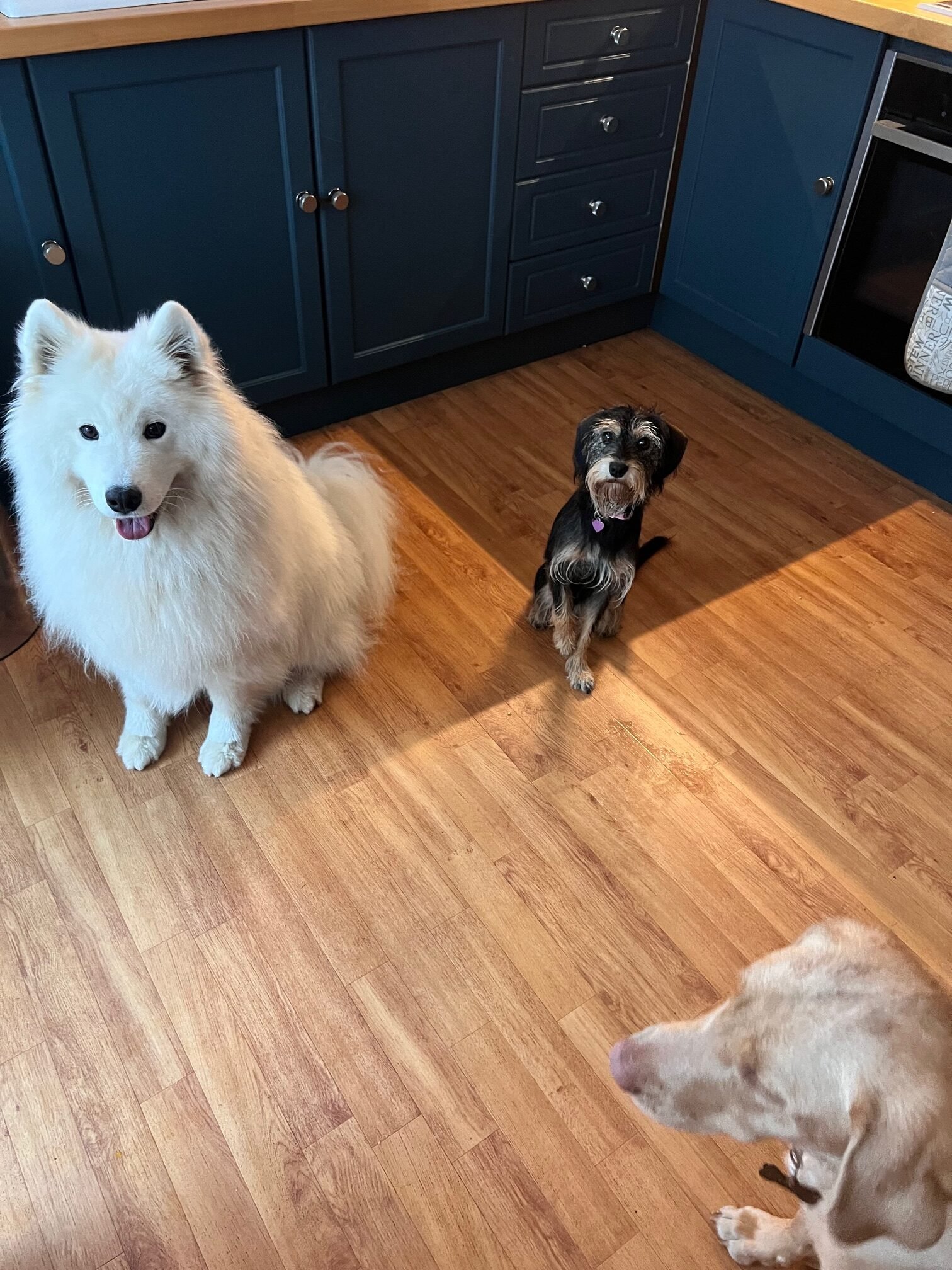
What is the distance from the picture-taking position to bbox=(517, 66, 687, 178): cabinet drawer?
2689 millimetres

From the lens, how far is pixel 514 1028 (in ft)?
5.18

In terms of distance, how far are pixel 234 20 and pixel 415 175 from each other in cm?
64

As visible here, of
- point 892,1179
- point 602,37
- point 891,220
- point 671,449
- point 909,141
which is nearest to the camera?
point 892,1179

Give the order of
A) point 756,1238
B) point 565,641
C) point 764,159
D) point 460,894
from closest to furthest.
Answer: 1. point 756,1238
2. point 460,894
3. point 565,641
4. point 764,159

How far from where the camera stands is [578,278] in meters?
3.12

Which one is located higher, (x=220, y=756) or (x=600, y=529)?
(x=600, y=529)

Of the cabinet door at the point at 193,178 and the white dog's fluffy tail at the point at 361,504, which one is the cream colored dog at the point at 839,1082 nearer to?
the white dog's fluffy tail at the point at 361,504

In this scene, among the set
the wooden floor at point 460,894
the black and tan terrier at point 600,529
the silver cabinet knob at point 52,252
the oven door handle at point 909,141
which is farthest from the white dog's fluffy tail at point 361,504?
the oven door handle at point 909,141

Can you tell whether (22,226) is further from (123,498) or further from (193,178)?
(123,498)

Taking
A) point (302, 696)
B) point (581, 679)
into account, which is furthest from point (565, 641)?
point (302, 696)

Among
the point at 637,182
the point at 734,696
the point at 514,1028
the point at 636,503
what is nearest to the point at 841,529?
the point at 734,696

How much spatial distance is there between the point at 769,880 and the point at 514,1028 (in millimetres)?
604

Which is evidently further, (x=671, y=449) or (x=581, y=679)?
(x=581, y=679)

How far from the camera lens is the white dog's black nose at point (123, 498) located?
4.57ft
